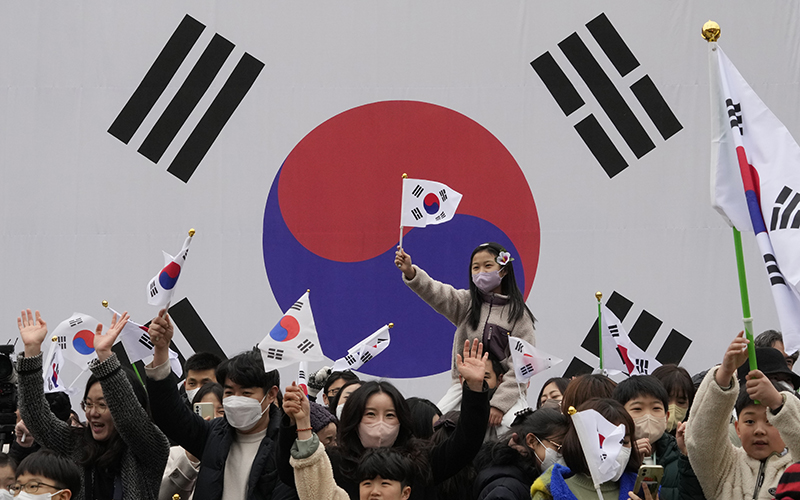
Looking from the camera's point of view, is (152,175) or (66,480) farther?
(152,175)

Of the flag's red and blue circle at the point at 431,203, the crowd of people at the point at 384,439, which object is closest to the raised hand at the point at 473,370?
the crowd of people at the point at 384,439

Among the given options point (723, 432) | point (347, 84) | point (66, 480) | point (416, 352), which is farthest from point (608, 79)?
point (66, 480)

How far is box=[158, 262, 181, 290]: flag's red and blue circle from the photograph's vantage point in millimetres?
3682

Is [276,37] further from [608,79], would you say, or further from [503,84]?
[608,79]

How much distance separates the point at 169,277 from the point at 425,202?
2040 mm

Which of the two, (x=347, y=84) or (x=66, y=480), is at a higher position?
(x=347, y=84)

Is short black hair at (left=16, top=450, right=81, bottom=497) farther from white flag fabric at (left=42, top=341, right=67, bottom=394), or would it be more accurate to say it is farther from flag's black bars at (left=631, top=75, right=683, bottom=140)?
flag's black bars at (left=631, top=75, right=683, bottom=140)

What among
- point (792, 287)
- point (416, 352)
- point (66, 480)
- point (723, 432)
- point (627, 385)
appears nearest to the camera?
point (792, 287)

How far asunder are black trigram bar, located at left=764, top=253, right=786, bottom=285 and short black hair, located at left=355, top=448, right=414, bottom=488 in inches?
52.5

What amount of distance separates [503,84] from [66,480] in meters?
4.30

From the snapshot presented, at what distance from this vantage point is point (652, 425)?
338cm

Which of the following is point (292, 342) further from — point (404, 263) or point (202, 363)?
point (202, 363)

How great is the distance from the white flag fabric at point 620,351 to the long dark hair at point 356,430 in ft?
6.54

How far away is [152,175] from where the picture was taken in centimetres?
660
